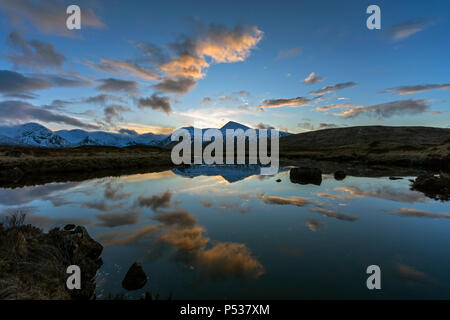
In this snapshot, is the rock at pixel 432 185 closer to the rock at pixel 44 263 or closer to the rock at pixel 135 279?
the rock at pixel 135 279

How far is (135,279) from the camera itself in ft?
22.8

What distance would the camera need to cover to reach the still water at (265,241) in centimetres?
691

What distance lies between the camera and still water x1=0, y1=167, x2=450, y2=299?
6906 millimetres

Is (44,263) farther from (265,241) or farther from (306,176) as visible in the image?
(306,176)

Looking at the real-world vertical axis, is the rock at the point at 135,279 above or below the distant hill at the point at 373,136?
below

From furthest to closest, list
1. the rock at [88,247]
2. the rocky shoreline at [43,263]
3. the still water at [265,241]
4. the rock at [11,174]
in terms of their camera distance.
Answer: the rock at [11,174]
the rock at [88,247]
the still water at [265,241]
the rocky shoreline at [43,263]

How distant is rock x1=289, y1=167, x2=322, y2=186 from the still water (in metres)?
9.56

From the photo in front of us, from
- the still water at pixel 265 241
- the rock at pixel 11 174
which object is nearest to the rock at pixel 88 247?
the still water at pixel 265 241

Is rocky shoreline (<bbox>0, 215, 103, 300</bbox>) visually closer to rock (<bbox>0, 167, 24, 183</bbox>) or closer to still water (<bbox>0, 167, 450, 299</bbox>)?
still water (<bbox>0, 167, 450, 299</bbox>)

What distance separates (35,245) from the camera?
725 centimetres

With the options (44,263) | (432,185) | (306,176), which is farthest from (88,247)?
(432,185)

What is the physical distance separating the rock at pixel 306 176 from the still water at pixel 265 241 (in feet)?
31.4

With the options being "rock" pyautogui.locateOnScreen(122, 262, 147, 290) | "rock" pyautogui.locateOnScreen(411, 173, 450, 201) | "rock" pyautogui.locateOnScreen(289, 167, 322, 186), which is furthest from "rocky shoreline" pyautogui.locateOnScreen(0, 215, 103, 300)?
"rock" pyautogui.locateOnScreen(411, 173, 450, 201)
